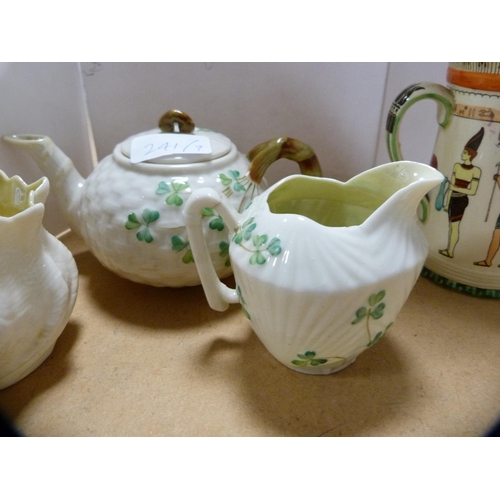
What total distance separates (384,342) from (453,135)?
357mm

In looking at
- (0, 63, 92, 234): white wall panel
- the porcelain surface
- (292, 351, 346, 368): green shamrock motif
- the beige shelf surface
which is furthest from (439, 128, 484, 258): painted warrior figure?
(0, 63, 92, 234): white wall panel

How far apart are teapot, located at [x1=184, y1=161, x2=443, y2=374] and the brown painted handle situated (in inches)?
8.9

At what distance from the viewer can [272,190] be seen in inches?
23.7

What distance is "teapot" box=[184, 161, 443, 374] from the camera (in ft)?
1.63

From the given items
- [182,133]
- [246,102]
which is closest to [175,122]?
[182,133]

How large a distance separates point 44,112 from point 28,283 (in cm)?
45

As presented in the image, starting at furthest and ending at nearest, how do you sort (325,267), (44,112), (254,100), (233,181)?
1. (254,100)
2. (44,112)
3. (233,181)
4. (325,267)

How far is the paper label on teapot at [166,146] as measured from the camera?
0.71 metres

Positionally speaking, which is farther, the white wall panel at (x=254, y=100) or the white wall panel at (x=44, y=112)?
the white wall panel at (x=254, y=100)

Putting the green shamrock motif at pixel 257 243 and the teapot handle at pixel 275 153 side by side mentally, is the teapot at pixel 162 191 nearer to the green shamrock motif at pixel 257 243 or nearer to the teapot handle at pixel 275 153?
the teapot handle at pixel 275 153

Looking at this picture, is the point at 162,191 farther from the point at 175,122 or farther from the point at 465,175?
the point at 465,175

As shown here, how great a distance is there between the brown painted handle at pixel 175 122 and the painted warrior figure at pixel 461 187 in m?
0.45

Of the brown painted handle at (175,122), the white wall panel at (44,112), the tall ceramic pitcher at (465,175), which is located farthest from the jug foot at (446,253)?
the white wall panel at (44,112)

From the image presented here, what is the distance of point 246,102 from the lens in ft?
3.24
